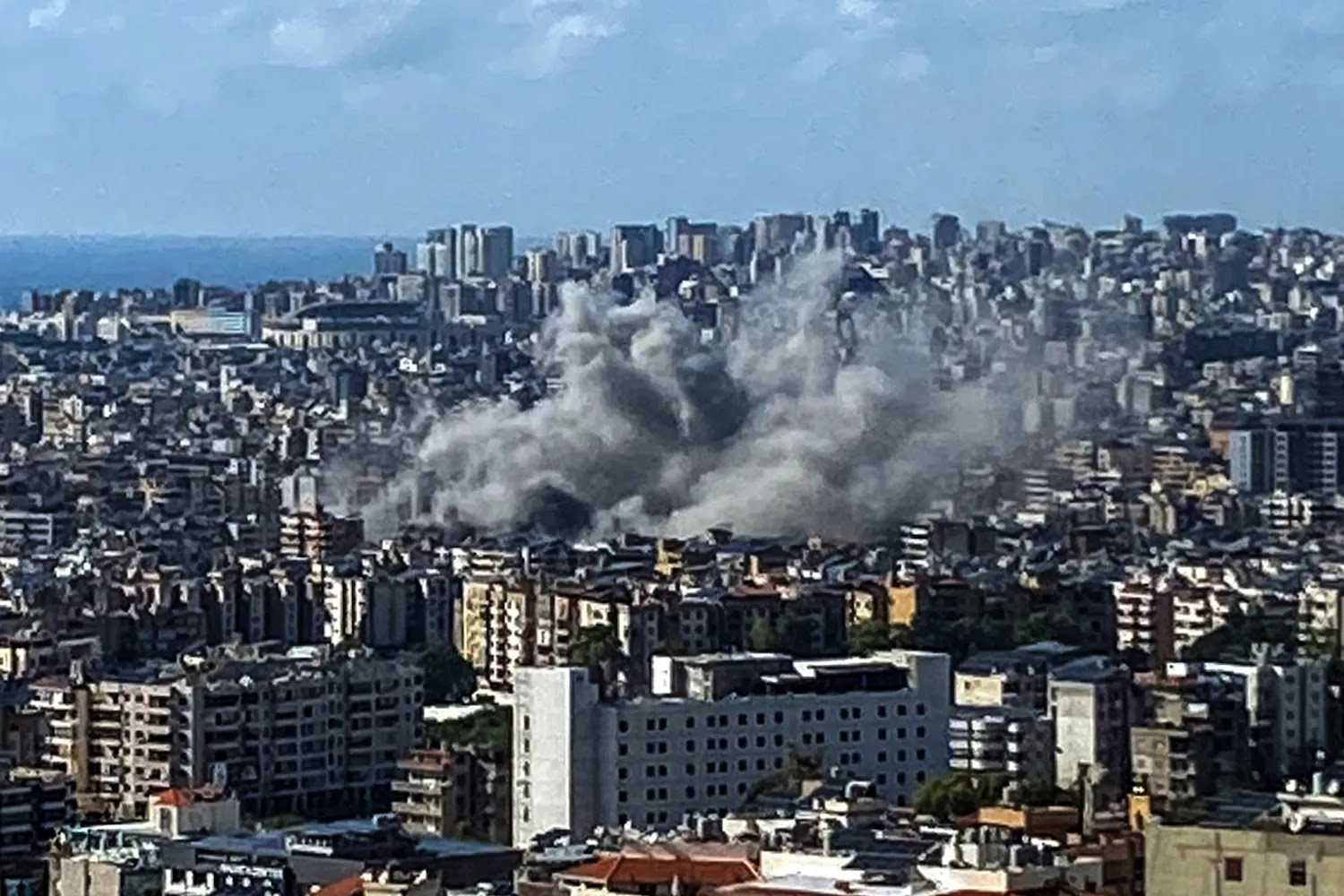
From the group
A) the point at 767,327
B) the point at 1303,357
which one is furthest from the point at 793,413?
the point at 1303,357

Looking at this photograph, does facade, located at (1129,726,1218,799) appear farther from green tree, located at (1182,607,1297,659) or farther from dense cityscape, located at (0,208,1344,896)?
green tree, located at (1182,607,1297,659)

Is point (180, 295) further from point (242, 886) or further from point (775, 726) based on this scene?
point (242, 886)

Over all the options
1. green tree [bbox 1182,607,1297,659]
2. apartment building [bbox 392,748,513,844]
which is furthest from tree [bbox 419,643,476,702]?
apartment building [bbox 392,748,513,844]

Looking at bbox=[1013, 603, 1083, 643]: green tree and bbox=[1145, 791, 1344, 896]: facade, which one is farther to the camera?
bbox=[1013, 603, 1083, 643]: green tree

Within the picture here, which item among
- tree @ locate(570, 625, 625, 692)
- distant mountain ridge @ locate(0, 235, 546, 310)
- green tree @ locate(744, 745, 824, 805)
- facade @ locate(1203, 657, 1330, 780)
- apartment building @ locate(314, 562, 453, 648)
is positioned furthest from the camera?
distant mountain ridge @ locate(0, 235, 546, 310)

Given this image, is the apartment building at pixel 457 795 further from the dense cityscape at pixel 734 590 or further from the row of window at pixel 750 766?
the row of window at pixel 750 766

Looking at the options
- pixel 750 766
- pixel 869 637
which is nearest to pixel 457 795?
pixel 750 766
